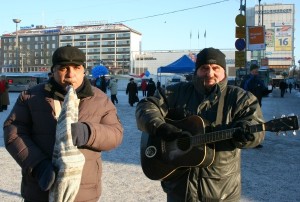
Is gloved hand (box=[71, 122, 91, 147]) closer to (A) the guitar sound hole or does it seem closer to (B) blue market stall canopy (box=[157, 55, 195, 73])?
(A) the guitar sound hole

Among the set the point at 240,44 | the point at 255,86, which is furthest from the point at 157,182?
the point at 240,44

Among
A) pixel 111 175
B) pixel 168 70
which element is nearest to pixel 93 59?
pixel 168 70

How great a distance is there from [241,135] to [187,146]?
0.43 m

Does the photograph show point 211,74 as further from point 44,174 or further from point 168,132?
point 44,174

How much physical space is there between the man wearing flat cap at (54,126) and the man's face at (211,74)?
76cm

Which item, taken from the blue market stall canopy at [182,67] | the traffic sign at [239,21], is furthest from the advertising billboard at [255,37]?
the blue market stall canopy at [182,67]

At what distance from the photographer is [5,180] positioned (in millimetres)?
5664

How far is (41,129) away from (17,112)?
0.67 feet

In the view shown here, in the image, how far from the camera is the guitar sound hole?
2.82m

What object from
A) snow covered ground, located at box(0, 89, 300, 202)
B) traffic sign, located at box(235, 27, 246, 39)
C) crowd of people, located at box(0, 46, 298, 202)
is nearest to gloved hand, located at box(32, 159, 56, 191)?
crowd of people, located at box(0, 46, 298, 202)

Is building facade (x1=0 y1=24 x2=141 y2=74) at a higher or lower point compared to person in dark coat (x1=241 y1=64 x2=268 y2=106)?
higher

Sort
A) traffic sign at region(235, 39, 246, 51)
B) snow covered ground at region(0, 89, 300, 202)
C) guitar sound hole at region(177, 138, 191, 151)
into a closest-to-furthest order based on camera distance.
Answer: guitar sound hole at region(177, 138, 191, 151), snow covered ground at region(0, 89, 300, 202), traffic sign at region(235, 39, 246, 51)

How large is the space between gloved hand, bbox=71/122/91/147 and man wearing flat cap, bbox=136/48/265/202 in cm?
64

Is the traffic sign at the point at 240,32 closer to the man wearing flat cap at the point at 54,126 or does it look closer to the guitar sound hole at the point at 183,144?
the guitar sound hole at the point at 183,144
